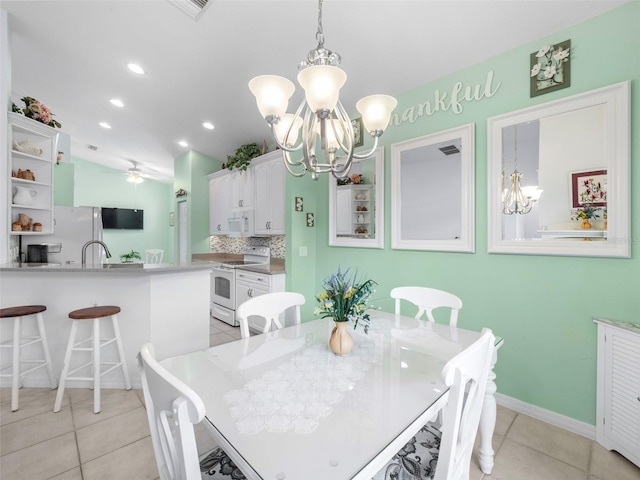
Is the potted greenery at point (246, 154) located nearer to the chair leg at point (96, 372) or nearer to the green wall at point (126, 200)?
the chair leg at point (96, 372)

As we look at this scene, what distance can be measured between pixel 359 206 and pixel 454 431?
8.12ft

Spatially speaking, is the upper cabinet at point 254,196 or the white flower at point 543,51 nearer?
the white flower at point 543,51

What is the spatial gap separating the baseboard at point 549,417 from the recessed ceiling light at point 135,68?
4.46 meters

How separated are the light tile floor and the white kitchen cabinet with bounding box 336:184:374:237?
1.94 meters

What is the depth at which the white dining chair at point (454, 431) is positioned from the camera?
2.57 feet

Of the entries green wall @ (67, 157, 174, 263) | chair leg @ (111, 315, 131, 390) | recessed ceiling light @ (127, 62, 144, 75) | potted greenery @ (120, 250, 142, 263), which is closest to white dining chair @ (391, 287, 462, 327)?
chair leg @ (111, 315, 131, 390)

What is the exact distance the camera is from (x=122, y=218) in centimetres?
694

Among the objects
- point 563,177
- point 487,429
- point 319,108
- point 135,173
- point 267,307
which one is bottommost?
point 487,429

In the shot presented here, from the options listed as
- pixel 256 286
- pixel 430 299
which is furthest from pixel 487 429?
pixel 256 286

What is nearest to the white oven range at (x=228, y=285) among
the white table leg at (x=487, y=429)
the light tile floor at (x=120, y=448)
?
the light tile floor at (x=120, y=448)

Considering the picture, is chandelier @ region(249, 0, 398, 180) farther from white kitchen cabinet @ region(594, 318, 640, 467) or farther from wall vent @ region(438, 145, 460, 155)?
white kitchen cabinet @ region(594, 318, 640, 467)

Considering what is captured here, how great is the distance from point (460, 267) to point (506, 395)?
998mm

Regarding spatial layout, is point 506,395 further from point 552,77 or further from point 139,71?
point 139,71

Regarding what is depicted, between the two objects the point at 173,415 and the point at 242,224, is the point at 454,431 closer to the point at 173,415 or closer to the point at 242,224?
the point at 173,415
